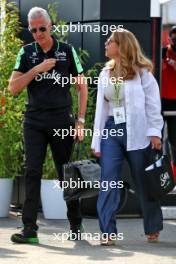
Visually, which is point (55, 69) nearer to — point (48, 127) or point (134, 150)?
point (48, 127)

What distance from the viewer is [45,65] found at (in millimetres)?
7164

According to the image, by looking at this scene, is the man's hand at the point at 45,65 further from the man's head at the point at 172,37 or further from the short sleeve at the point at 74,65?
the man's head at the point at 172,37

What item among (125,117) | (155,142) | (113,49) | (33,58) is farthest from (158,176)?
(33,58)

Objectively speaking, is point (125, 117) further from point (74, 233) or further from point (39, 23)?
point (74, 233)

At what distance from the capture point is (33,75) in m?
7.16

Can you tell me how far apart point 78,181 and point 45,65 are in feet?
3.29

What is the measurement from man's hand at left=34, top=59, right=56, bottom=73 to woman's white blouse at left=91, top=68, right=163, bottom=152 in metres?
0.43

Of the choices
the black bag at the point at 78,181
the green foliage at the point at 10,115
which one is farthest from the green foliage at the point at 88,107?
the black bag at the point at 78,181

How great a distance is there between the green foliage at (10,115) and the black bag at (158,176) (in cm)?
229

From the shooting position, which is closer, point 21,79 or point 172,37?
point 21,79

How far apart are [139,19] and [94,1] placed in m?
0.50

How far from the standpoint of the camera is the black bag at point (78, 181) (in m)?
7.30

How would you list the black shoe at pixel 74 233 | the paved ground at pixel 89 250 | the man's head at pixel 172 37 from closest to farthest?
1. the paved ground at pixel 89 250
2. the black shoe at pixel 74 233
3. the man's head at pixel 172 37

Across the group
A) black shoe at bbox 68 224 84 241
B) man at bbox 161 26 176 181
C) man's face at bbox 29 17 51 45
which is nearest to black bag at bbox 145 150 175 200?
black shoe at bbox 68 224 84 241
